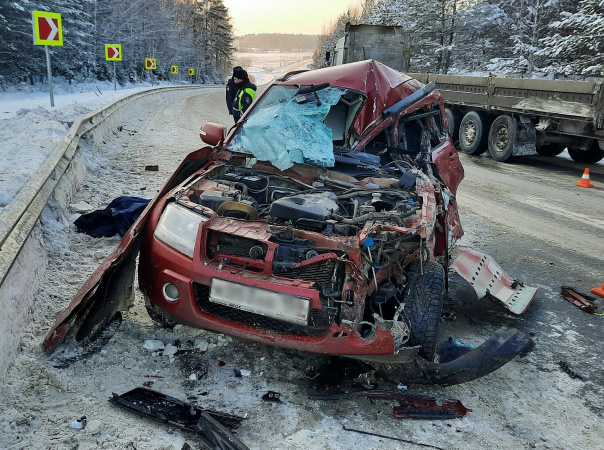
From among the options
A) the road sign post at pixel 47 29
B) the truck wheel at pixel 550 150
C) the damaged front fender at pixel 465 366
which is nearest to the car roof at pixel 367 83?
the damaged front fender at pixel 465 366

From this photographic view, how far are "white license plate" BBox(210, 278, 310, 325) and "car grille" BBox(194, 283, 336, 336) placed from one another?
0.08 m

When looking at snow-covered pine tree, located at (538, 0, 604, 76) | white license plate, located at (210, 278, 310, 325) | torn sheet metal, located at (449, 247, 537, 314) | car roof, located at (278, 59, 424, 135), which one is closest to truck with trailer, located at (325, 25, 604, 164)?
car roof, located at (278, 59, 424, 135)

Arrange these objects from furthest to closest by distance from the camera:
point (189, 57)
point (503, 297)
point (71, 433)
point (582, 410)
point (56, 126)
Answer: point (189, 57) → point (56, 126) → point (503, 297) → point (582, 410) → point (71, 433)

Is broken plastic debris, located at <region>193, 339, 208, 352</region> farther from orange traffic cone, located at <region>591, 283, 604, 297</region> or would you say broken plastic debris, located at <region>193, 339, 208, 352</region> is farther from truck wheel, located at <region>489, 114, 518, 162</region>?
truck wheel, located at <region>489, 114, 518, 162</region>

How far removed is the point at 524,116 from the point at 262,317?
383 inches

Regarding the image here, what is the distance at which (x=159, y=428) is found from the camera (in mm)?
2334

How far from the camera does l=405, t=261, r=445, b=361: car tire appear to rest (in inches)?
113

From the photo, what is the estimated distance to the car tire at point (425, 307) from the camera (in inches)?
113

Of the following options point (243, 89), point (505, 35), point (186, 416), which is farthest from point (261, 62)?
point (186, 416)

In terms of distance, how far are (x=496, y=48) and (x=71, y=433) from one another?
31.3 m

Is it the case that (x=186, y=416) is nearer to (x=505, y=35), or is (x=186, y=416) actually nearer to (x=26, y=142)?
(x=26, y=142)

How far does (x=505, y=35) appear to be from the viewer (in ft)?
90.9

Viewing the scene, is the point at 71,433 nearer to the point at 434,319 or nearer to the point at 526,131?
the point at 434,319

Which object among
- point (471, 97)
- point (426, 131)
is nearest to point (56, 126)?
point (426, 131)
